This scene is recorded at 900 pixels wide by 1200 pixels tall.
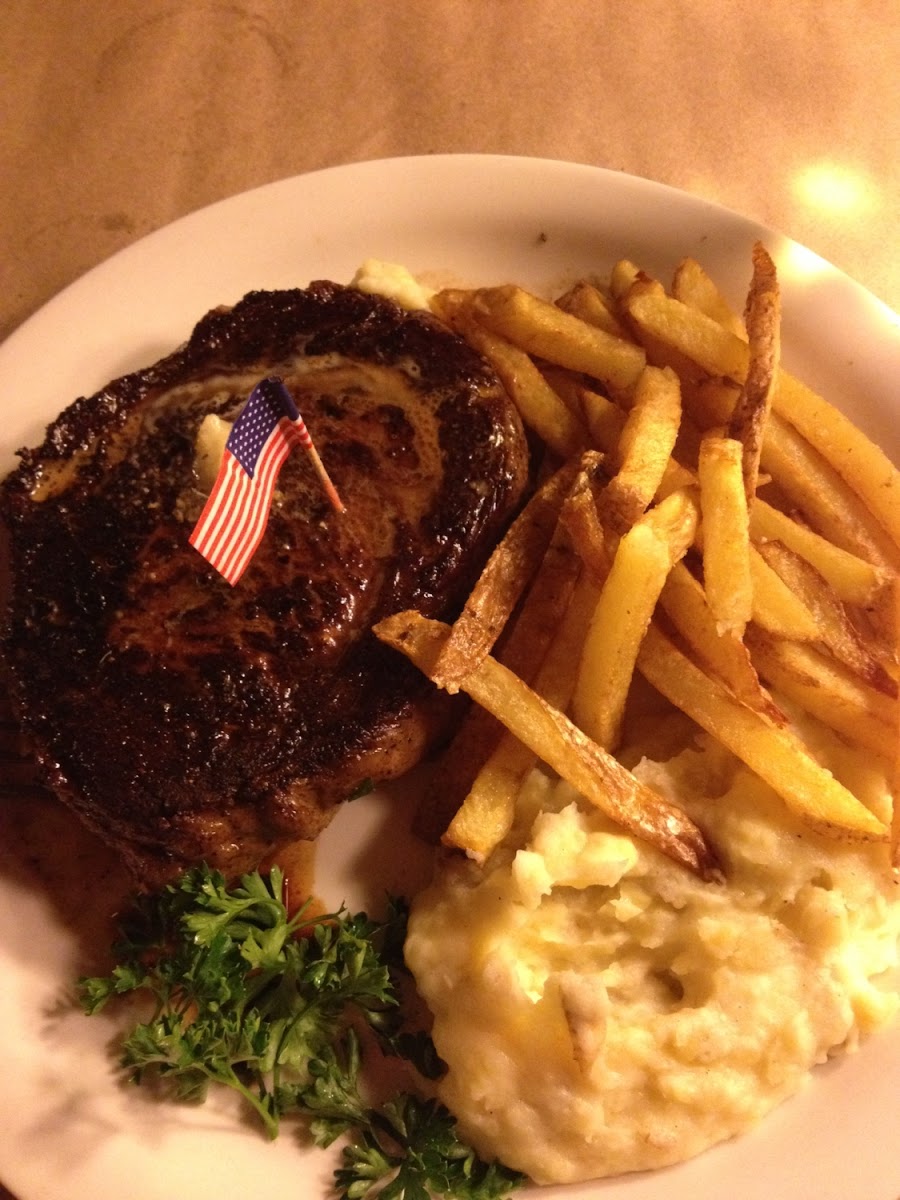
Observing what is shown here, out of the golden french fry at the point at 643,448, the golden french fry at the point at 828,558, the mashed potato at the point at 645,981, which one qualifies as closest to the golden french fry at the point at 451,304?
the golden french fry at the point at 643,448

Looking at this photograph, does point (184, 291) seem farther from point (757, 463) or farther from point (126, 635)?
point (757, 463)

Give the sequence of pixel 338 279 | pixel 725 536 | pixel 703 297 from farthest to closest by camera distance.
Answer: pixel 338 279, pixel 703 297, pixel 725 536

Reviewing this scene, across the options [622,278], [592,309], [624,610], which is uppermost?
[622,278]

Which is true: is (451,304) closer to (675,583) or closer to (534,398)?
(534,398)

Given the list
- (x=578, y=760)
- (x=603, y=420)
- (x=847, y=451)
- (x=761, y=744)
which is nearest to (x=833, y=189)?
(x=847, y=451)

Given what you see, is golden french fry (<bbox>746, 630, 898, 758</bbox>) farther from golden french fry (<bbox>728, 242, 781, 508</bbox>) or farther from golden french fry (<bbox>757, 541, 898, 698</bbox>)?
golden french fry (<bbox>728, 242, 781, 508</bbox>)

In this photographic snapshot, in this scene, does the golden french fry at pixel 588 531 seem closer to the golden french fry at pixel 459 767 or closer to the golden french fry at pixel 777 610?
the golden french fry at pixel 777 610

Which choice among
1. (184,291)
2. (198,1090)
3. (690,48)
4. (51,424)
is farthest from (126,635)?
(690,48)
